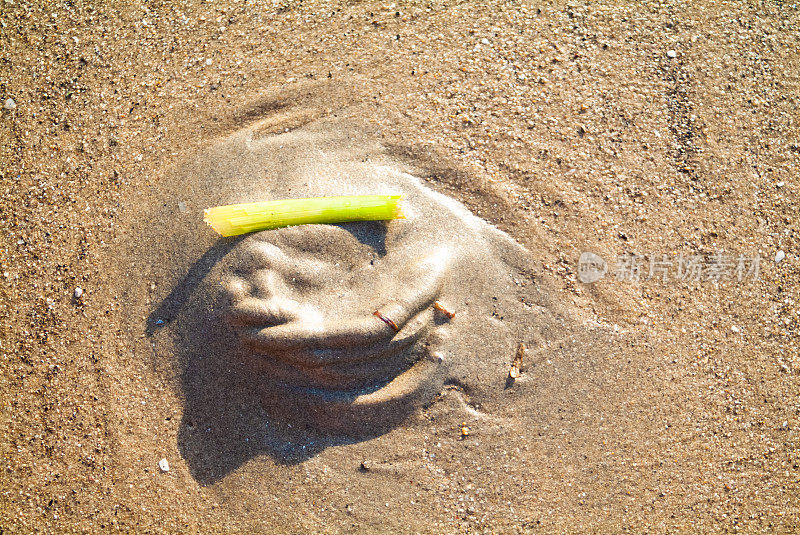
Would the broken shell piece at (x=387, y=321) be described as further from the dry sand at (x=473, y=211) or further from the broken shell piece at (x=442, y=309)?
the dry sand at (x=473, y=211)

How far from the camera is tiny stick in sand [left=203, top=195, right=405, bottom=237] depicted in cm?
258

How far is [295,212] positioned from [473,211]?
3.08ft

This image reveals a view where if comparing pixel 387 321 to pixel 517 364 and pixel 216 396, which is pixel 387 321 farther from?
pixel 216 396

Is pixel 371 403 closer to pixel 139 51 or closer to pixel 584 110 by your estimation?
pixel 584 110

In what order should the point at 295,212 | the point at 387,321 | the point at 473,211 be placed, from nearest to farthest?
the point at 387,321 < the point at 295,212 < the point at 473,211

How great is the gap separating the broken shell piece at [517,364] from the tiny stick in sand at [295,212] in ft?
3.06

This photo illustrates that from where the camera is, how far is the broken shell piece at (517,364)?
8.79ft

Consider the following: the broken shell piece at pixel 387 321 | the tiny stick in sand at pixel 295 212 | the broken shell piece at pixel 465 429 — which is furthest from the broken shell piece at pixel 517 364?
the tiny stick in sand at pixel 295 212

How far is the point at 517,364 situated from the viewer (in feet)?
8.82

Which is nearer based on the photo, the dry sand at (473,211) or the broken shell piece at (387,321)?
the broken shell piece at (387,321)

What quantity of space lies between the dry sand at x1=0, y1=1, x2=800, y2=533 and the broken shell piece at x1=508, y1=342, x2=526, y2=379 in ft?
0.18

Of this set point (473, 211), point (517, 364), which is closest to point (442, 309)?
point (517, 364)

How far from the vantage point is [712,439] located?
9.29ft

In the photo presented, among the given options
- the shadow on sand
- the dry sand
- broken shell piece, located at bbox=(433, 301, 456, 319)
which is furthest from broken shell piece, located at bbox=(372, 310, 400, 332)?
the dry sand
